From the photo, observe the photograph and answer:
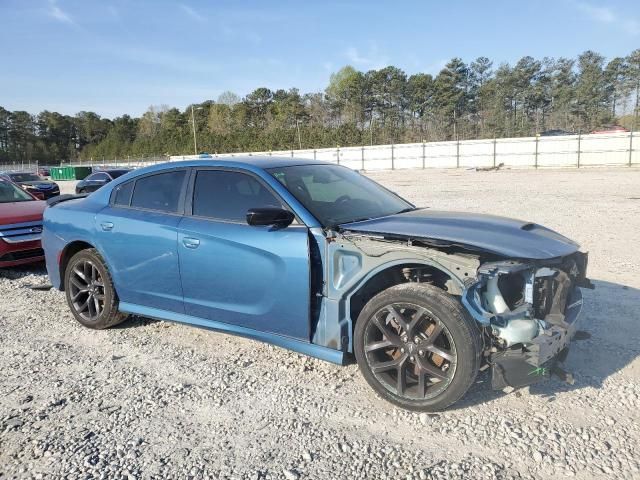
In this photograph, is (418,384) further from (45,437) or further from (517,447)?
(45,437)

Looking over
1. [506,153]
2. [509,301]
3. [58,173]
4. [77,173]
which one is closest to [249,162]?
[509,301]

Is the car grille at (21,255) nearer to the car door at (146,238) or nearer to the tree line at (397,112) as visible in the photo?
the car door at (146,238)

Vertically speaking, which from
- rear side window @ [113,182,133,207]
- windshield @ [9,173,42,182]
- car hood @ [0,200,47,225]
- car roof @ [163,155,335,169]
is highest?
car roof @ [163,155,335,169]

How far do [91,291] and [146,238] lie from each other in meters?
1.07

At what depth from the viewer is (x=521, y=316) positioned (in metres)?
3.05

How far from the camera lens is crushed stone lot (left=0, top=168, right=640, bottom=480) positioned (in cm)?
269

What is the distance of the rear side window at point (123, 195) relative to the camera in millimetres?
4766

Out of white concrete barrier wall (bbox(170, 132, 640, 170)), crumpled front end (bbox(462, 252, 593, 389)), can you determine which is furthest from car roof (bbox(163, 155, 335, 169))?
white concrete barrier wall (bbox(170, 132, 640, 170))

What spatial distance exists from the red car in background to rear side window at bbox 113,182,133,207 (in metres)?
3.36

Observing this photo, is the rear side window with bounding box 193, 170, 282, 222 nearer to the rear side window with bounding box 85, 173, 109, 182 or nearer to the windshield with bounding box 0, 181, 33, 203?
the windshield with bounding box 0, 181, 33, 203

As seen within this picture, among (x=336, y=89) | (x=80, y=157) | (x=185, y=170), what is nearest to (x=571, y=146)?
(x=185, y=170)

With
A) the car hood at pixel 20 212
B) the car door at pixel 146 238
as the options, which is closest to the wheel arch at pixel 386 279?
the car door at pixel 146 238

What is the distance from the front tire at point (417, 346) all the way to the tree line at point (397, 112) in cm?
5759

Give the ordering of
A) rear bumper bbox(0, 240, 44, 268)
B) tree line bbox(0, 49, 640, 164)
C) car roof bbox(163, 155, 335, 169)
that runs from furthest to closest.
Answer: tree line bbox(0, 49, 640, 164) → rear bumper bbox(0, 240, 44, 268) → car roof bbox(163, 155, 335, 169)
